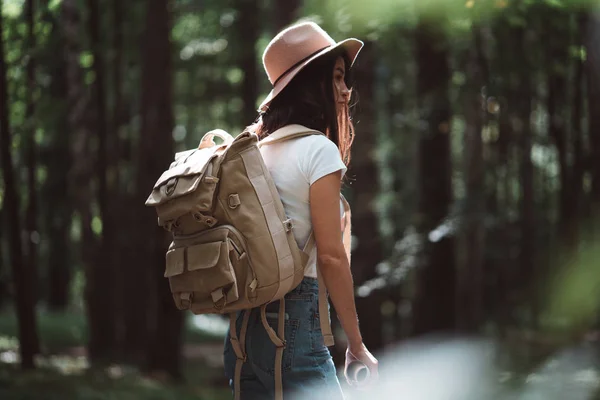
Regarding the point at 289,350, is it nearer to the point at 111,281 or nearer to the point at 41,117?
the point at 41,117

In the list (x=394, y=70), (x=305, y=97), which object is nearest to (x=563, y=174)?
(x=394, y=70)

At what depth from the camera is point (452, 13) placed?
28.1ft

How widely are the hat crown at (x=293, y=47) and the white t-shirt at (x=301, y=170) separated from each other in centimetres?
37

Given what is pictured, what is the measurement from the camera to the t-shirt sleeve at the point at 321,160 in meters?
3.41

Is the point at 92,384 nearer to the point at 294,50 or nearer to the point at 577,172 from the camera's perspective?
the point at 577,172

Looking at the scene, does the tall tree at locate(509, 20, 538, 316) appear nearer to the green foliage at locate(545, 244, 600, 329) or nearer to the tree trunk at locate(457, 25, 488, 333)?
the tree trunk at locate(457, 25, 488, 333)

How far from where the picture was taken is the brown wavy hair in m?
3.66

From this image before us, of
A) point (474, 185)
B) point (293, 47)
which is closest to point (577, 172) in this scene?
point (474, 185)

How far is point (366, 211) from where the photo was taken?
10.4 meters

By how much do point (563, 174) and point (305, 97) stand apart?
→ 13.1m

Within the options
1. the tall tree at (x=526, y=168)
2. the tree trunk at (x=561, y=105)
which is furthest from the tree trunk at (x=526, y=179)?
the tree trunk at (x=561, y=105)

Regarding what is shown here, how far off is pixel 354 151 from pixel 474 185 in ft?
9.78

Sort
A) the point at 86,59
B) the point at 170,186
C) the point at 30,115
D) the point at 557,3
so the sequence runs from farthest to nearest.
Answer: the point at 86,59, the point at 30,115, the point at 557,3, the point at 170,186

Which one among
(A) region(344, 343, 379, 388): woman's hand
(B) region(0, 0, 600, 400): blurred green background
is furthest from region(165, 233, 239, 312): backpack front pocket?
(B) region(0, 0, 600, 400): blurred green background
